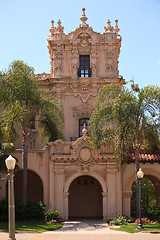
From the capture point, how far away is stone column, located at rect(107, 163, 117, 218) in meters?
27.7

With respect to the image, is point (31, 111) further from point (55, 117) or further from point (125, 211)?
point (125, 211)

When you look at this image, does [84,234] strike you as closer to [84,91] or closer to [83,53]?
[84,91]

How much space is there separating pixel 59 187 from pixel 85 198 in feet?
18.6

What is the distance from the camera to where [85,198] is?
3303 cm

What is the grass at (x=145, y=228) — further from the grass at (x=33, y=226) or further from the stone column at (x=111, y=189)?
the grass at (x=33, y=226)

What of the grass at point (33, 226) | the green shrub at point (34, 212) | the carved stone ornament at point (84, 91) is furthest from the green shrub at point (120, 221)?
the carved stone ornament at point (84, 91)

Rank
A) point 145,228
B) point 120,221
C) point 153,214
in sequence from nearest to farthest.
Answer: point 145,228
point 120,221
point 153,214

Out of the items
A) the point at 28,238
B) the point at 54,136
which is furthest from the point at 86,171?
the point at 28,238

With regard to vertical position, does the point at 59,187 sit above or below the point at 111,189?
above

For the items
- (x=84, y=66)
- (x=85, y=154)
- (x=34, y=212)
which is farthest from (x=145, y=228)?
(x=84, y=66)

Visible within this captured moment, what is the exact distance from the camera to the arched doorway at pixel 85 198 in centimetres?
3253

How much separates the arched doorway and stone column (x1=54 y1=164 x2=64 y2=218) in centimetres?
463

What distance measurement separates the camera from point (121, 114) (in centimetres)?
2559

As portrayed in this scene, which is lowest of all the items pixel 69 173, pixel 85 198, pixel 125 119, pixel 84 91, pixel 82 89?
pixel 85 198
